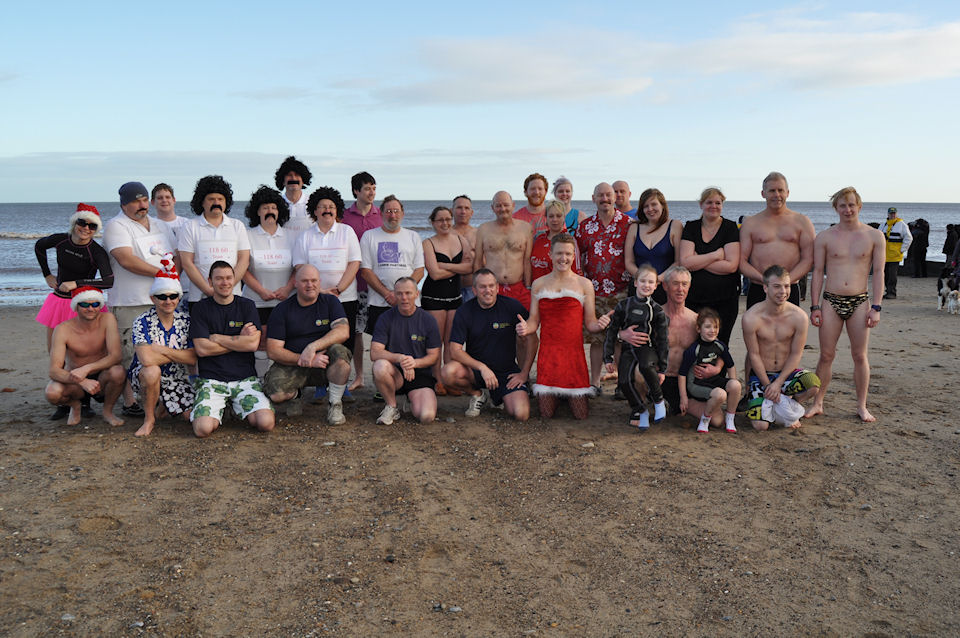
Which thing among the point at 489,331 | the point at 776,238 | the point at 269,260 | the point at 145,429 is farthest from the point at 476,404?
the point at 776,238

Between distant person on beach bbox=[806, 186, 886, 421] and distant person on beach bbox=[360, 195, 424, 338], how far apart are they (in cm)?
348

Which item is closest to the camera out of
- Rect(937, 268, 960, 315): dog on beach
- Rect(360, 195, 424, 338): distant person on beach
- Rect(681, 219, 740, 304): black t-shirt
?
Rect(681, 219, 740, 304): black t-shirt

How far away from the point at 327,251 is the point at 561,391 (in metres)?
2.41

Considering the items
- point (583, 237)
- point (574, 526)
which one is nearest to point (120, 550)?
point (574, 526)

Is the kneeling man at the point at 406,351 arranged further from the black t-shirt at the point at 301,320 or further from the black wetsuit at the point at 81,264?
the black wetsuit at the point at 81,264

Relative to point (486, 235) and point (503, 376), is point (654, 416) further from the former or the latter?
point (486, 235)

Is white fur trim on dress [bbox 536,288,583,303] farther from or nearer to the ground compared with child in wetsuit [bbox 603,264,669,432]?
farther from the ground

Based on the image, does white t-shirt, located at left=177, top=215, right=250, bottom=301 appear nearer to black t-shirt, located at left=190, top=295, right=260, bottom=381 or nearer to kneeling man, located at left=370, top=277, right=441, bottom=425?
black t-shirt, located at left=190, top=295, right=260, bottom=381

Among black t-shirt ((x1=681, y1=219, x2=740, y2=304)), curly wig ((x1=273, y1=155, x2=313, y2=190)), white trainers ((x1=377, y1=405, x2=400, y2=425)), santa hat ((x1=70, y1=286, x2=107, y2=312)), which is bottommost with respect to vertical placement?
white trainers ((x1=377, y1=405, x2=400, y2=425))

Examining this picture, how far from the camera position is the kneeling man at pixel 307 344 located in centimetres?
587

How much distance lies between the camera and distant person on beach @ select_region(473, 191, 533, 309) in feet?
21.8

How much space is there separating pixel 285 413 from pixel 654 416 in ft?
10.4

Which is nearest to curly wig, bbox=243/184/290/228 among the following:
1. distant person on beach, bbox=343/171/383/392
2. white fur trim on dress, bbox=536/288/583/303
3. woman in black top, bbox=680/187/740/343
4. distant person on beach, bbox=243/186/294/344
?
distant person on beach, bbox=243/186/294/344

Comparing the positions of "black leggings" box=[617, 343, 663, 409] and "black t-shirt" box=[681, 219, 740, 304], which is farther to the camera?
"black t-shirt" box=[681, 219, 740, 304]
